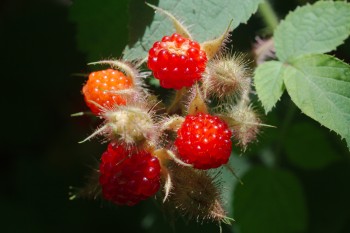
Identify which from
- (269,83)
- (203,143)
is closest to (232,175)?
(269,83)

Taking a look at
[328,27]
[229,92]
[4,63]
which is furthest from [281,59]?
[4,63]

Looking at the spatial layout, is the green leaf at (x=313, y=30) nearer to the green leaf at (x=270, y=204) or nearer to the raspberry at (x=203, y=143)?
the raspberry at (x=203, y=143)

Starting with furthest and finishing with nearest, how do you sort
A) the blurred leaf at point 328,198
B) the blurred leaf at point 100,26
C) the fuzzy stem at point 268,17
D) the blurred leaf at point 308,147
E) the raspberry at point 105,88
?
1. the blurred leaf at point 328,198
2. the blurred leaf at point 308,147
3. the fuzzy stem at point 268,17
4. the blurred leaf at point 100,26
5. the raspberry at point 105,88

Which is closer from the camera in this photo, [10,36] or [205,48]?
[205,48]

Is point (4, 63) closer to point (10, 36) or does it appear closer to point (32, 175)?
point (10, 36)

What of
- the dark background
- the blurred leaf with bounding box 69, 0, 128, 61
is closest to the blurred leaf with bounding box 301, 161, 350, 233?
the dark background

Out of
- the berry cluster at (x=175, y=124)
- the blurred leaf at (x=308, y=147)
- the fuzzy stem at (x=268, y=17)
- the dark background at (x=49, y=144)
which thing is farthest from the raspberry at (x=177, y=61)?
the dark background at (x=49, y=144)

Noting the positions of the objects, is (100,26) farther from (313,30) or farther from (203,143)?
(203,143)
